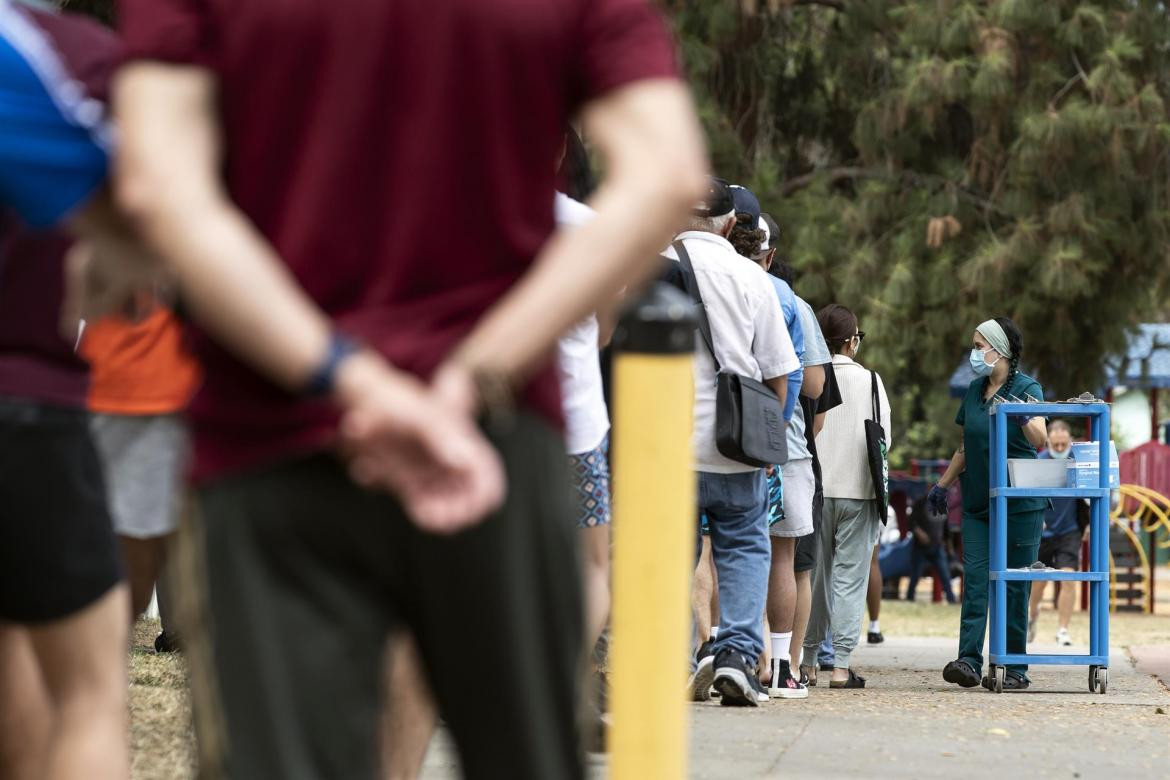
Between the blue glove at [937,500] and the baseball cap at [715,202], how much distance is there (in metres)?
3.81

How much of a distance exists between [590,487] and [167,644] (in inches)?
138

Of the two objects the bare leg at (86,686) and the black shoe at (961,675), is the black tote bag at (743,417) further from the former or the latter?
the bare leg at (86,686)

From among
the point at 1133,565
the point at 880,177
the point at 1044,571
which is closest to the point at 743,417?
the point at 1044,571

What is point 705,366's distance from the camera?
7.67 metres

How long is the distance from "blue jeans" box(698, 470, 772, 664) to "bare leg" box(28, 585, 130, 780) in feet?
13.9

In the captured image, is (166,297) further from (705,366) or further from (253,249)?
(705,366)

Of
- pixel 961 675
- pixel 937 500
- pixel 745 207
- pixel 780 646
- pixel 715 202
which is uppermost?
pixel 745 207

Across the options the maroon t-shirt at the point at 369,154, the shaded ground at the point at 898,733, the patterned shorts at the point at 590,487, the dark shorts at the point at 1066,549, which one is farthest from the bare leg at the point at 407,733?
the dark shorts at the point at 1066,549

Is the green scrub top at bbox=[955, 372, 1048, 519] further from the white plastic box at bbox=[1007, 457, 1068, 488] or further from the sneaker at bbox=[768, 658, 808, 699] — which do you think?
the sneaker at bbox=[768, 658, 808, 699]

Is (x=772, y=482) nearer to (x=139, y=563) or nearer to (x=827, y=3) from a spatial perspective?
(x=139, y=563)

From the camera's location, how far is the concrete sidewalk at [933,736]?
6.27 m

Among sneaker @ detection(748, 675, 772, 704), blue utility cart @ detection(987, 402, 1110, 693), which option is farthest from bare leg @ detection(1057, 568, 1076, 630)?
sneaker @ detection(748, 675, 772, 704)

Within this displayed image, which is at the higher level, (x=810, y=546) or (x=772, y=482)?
(x=772, y=482)

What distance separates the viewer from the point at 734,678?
Result: 766 cm
